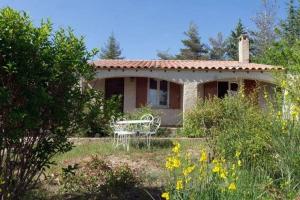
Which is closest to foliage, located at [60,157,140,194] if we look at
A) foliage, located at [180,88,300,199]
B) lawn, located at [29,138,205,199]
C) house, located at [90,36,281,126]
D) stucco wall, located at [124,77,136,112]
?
lawn, located at [29,138,205,199]

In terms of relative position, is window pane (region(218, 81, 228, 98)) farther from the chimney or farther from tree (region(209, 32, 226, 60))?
tree (region(209, 32, 226, 60))

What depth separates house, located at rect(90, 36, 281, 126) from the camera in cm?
2047

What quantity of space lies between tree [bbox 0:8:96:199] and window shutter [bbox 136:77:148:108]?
15904 mm

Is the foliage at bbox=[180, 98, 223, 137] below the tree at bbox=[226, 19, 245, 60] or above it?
below

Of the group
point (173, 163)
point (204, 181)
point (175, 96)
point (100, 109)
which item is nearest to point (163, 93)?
point (175, 96)

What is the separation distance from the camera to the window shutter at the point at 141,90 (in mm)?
22744

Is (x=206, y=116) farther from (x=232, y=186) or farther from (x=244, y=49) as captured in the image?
(x=244, y=49)

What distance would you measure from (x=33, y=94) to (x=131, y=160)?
5.62 m

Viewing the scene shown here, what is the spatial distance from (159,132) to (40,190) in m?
10.2

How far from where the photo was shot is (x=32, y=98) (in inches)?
219

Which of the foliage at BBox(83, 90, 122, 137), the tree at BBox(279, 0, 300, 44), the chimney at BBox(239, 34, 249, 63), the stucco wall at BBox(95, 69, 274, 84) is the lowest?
the foliage at BBox(83, 90, 122, 137)

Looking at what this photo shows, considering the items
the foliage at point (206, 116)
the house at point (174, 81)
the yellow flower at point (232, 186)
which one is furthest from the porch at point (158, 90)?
the yellow flower at point (232, 186)

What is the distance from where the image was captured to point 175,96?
902 inches

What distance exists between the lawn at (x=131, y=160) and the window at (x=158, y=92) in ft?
26.6
